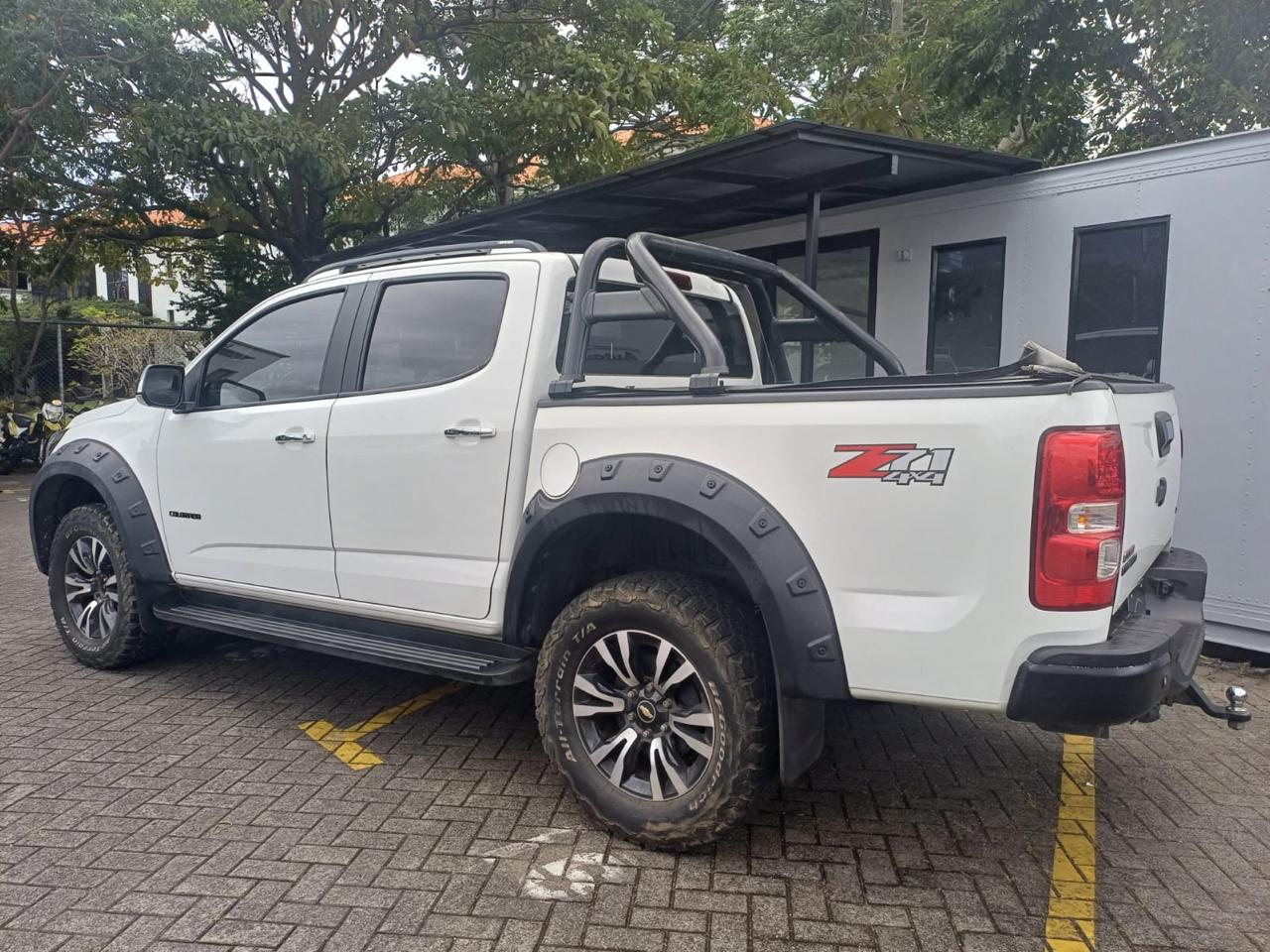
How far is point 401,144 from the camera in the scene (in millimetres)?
12555

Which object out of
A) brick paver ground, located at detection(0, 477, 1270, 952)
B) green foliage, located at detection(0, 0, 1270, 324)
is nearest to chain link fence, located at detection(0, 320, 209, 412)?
green foliage, located at detection(0, 0, 1270, 324)

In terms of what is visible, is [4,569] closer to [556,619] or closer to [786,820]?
[556,619]

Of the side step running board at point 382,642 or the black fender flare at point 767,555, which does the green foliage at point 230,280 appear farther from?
the black fender flare at point 767,555

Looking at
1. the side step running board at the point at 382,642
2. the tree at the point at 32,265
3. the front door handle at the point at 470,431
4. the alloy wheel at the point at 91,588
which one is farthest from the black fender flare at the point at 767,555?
the tree at the point at 32,265

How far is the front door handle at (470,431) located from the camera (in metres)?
3.46

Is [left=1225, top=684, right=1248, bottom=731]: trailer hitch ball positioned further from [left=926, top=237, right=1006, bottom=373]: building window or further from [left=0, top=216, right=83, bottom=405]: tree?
[left=0, top=216, right=83, bottom=405]: tree

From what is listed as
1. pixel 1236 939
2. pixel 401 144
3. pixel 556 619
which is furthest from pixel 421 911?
pixel 401 144

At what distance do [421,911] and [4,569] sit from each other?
686 cm

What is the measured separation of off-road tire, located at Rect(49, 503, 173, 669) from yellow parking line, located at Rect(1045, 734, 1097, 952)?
164 inches

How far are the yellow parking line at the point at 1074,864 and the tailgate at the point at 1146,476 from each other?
754mm

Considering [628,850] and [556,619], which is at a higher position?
[556,619]

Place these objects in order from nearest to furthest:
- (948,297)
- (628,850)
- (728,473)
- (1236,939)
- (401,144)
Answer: (1236,939) → (728,473) → (628,850) → (948,297) → (401,144)

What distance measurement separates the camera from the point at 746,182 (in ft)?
22.6

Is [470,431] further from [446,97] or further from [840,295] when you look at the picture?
[446,97]
